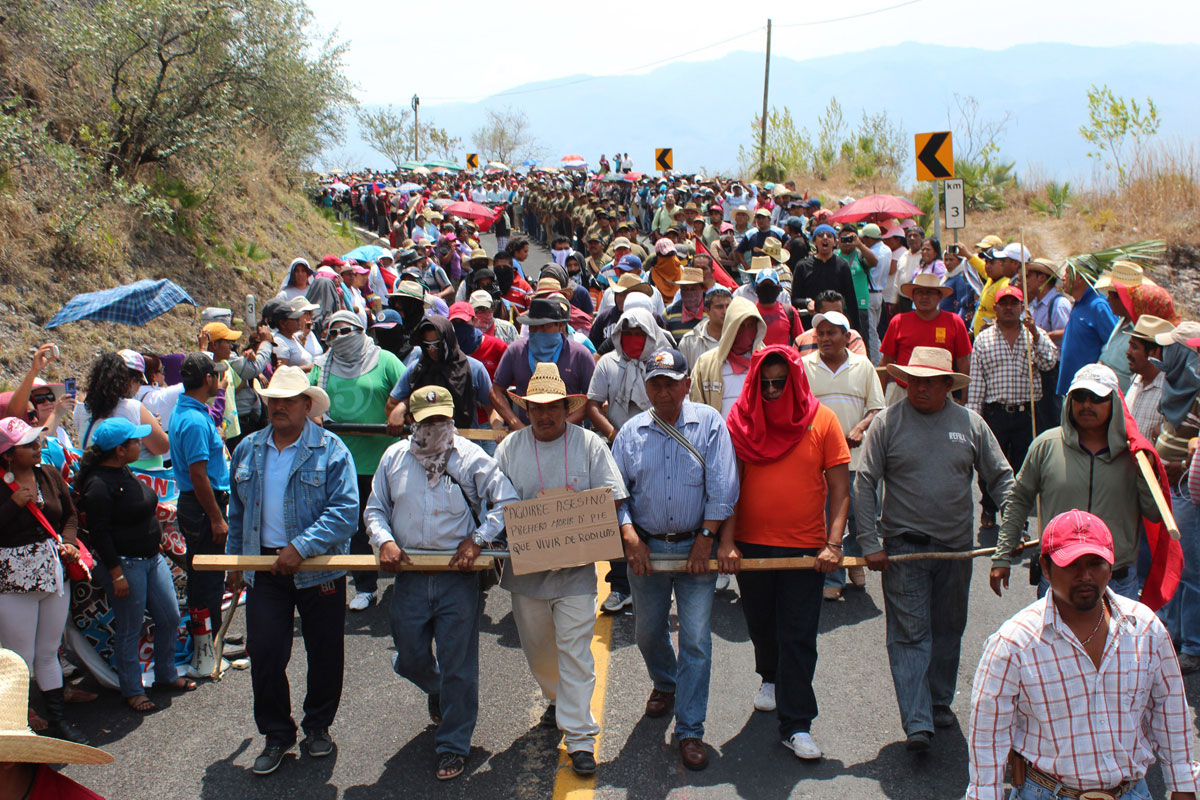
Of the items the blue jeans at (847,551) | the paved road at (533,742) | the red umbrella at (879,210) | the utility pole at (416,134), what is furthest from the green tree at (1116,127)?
the utility pole at (416,134)

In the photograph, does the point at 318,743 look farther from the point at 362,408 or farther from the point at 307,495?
the point at 362,408

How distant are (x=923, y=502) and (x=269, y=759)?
3509 millimetres

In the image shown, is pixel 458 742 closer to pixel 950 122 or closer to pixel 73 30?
pixel 73 30

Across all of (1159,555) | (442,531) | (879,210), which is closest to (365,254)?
(879,210)

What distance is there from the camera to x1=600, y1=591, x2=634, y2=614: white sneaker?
693 centimetres

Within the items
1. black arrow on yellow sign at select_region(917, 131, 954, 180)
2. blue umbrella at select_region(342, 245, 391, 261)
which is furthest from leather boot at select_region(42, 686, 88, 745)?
black arrow on yellow sign at select_region(917, 131, 954, 180)

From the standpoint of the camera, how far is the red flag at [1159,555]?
15.3ft

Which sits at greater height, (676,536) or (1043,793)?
(676,536)

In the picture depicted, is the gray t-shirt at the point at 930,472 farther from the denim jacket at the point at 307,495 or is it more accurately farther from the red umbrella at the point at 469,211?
the red umbrella at the point at 469,211

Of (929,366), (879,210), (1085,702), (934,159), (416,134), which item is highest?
(416,134)

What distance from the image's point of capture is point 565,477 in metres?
5.05

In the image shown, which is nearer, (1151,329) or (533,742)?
(533,742)

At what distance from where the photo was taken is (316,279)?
39.5 feet

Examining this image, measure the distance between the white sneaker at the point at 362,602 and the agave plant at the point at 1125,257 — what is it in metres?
8.45
